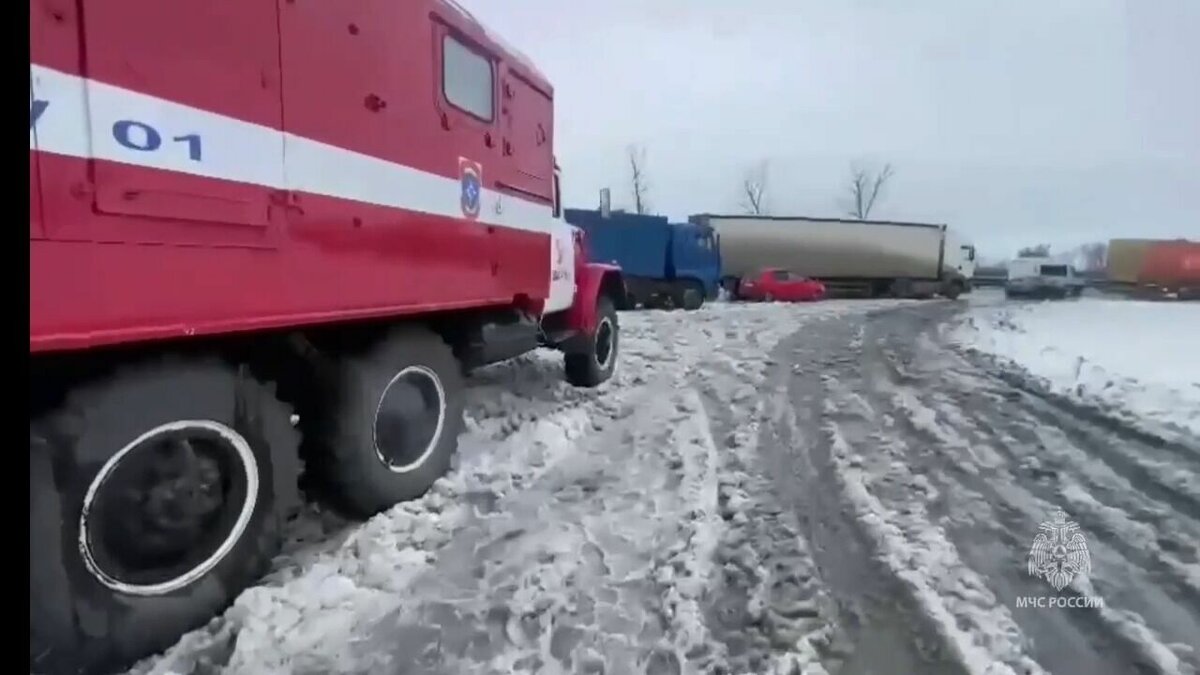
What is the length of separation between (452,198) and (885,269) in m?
34.1

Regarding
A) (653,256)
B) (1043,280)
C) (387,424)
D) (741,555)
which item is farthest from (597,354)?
(1043,280)

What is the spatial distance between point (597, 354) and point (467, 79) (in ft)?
13.0

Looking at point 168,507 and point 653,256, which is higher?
point 653,256

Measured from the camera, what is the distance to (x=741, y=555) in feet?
13.2

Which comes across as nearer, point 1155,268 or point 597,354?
point 597,354

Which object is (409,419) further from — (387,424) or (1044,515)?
(1044,515)

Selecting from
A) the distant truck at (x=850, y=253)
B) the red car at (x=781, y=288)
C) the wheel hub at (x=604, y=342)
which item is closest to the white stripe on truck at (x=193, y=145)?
the wheel hub at (x=604, y=342)

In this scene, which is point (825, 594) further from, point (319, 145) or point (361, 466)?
point (319, 145)

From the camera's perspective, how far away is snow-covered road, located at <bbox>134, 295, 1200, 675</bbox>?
122 inches

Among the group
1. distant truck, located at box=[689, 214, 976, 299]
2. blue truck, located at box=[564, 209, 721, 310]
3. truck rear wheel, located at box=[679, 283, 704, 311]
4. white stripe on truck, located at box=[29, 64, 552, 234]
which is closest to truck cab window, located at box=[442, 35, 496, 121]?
white stripe on truck, located at box=[29, 64, 552, 234]

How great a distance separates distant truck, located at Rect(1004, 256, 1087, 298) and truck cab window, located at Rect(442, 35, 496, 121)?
109 feet

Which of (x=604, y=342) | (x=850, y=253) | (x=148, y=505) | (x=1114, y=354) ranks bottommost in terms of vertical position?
(x=1114, y=354)

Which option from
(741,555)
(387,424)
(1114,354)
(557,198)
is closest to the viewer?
(741,555)

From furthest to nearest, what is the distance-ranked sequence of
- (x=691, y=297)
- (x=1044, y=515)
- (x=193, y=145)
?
(x=691, y=297) < (x=1044, y=515) < (x=193, y=145)
